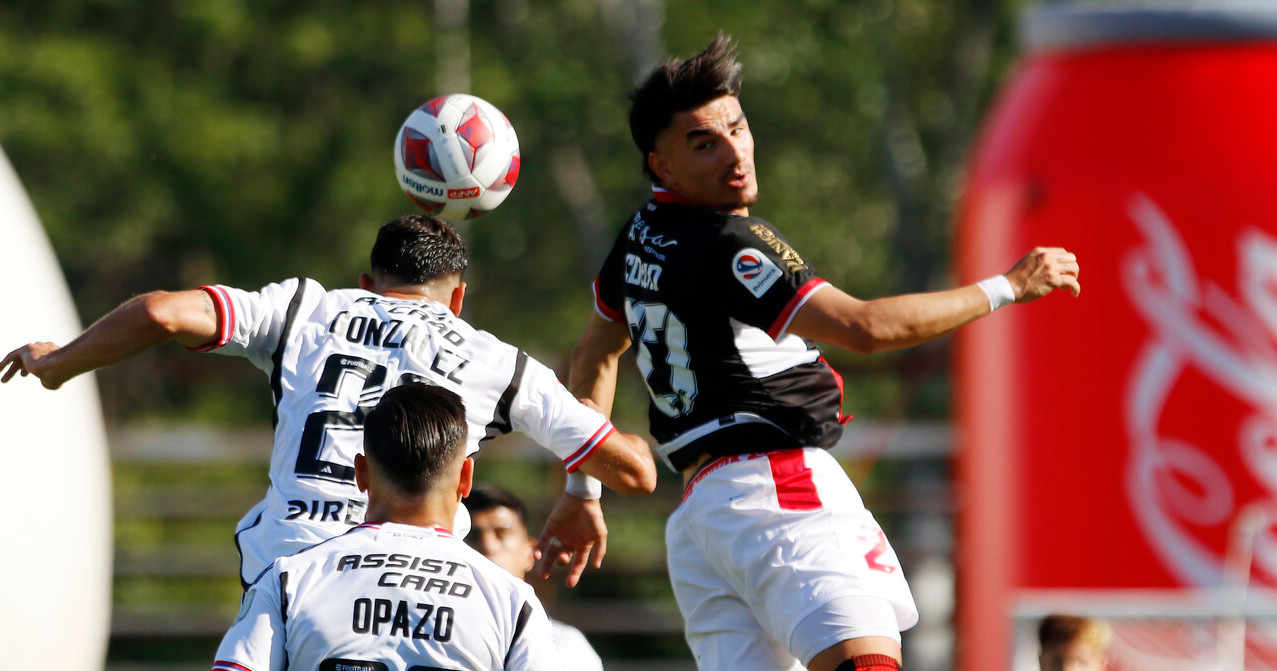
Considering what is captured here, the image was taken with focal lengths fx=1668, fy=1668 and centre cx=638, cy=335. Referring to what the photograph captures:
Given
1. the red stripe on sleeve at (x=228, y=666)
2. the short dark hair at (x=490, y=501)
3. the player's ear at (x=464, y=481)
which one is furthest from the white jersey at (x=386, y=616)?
the short dark hair at (x=490, y=501)

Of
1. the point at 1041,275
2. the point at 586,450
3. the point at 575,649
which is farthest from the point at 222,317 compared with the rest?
the point at 575,649

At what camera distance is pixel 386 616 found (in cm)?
371

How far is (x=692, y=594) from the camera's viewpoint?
5.15 metres

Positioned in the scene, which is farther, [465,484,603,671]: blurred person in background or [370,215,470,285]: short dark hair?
[465,484,603,671]: blurred person in background

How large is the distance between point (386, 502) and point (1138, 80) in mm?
6668

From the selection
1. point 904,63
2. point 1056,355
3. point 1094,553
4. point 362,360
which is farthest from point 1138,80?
point 904,63

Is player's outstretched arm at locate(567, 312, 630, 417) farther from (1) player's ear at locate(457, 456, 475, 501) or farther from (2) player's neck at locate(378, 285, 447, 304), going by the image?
(1) player's ear at locate(457, 456, 475, 501)

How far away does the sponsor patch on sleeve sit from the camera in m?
4.75

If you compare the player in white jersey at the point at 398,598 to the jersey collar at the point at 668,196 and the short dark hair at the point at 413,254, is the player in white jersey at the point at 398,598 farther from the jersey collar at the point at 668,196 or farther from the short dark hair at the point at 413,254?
the jersey collar at the point at 668,196

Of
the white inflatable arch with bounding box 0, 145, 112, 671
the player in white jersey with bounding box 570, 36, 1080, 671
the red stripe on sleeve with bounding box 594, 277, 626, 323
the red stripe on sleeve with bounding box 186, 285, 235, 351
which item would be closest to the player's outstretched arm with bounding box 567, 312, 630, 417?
the red stripe on sleeve with bounding box 594, 277, 626, 323

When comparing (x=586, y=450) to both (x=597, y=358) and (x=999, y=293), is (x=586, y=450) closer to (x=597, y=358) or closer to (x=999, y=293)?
(x=597, y=358)

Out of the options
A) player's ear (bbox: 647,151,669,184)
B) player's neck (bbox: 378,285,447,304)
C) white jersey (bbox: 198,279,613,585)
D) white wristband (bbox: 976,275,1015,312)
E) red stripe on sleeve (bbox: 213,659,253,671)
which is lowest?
red stripe on sleeve (bbox: 213,659,253,671)

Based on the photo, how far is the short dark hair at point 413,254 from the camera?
4980 millimetres

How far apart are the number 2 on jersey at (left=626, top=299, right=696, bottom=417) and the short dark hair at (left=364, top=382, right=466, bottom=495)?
4.09 ft
